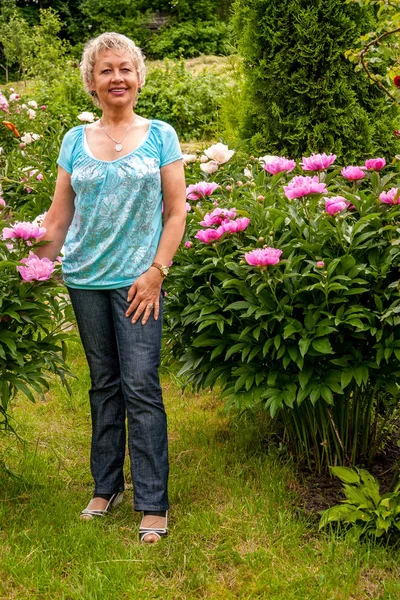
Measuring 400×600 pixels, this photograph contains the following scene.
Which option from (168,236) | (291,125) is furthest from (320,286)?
(291,125)

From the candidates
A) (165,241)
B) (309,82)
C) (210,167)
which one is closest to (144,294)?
(165,241)

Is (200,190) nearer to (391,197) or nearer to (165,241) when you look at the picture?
(165,241)

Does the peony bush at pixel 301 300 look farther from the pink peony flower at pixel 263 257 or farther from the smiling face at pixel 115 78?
the smiling face at pixel 115 78

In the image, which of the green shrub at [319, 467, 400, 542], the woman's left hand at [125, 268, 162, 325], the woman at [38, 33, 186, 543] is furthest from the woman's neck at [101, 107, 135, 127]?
the green shrub at [319, 467, 400, 542]

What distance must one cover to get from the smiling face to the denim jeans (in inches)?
27.0

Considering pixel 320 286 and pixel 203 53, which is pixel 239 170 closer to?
pixel 320 286

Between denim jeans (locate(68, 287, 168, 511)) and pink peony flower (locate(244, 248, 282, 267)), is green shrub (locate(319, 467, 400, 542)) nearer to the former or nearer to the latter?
denim jeans (locate(68, 287, 168, 511))

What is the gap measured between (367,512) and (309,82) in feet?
10.1

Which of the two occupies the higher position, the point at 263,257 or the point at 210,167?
the point at 210,167

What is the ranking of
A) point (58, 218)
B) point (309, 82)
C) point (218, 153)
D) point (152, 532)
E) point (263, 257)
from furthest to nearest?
point (309, 82) < point (218, 153) < point (58, 218) < point (152, 532) < point (263, 257)

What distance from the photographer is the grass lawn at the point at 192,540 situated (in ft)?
8.16

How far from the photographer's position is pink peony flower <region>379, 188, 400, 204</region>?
106 inches

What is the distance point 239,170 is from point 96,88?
1247mm

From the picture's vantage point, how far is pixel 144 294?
2709 mm
